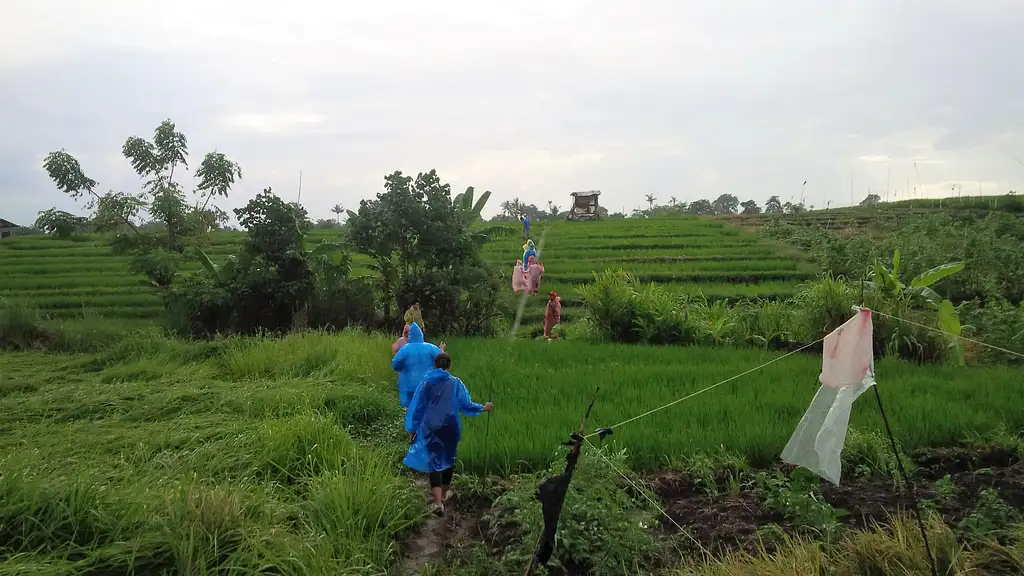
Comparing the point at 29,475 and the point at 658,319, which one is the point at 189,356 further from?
the point at 658,319

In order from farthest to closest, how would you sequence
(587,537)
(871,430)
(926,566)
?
1. (871,430)
2. (587,537)
3. (926,566)

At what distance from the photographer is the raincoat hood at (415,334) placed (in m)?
5.39

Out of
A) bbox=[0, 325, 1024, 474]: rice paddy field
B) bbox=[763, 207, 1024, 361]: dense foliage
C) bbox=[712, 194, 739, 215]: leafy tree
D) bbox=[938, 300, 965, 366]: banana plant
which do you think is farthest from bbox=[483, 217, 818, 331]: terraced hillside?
bbox=[712, 194, 739, 215]: leafy tree

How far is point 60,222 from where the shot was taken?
40.5 feet

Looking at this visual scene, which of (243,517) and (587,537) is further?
(587,537)

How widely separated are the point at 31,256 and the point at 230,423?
20.5 meters

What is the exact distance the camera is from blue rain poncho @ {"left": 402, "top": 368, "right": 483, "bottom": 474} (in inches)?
170

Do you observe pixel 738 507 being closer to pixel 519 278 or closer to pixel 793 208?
pixel 519 278

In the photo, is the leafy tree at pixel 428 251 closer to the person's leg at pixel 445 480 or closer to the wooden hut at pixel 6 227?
the person's leg at pixel 445 480

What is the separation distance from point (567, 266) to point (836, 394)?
1342 centimetres

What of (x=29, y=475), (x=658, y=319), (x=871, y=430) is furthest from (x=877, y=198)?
(x=29, y=475)

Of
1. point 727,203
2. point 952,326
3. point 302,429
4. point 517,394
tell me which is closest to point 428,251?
point 517,394

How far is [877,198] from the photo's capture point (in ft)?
114

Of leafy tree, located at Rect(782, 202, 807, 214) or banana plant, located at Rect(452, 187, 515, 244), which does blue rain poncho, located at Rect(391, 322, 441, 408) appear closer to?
banana plant, located at Rect(452, 187, 515, 244)
